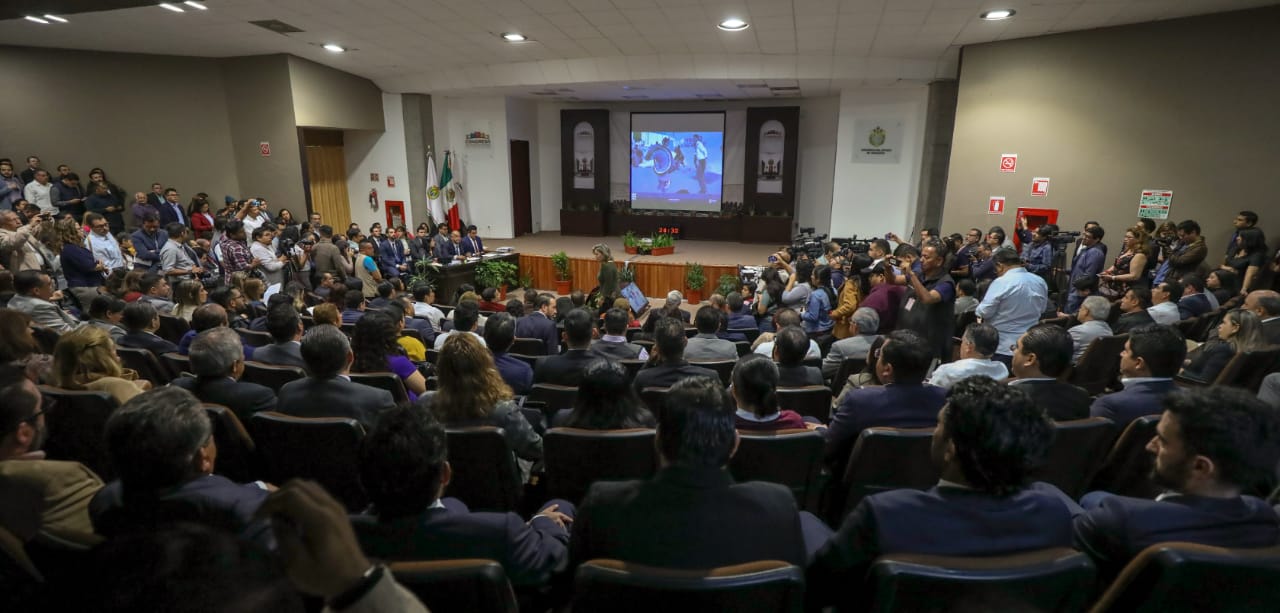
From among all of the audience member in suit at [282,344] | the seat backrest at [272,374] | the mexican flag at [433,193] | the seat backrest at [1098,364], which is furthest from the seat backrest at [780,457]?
the mexican flag at [433,193]

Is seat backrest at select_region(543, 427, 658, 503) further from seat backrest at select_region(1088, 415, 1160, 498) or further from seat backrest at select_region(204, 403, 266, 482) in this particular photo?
seat backrest at select_region(1088, 415, 1160, 498)

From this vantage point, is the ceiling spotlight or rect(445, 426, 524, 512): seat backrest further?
the ceiling spotlight

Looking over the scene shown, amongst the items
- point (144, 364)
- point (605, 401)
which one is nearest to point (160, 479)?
point (605, 401)

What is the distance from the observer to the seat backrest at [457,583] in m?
1.22

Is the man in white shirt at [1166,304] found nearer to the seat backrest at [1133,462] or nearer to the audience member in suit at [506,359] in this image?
the seat backrest at [1133,462]

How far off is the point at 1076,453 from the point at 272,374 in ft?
11.8

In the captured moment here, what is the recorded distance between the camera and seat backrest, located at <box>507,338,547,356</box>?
14.1 ft

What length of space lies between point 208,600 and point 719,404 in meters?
1.19

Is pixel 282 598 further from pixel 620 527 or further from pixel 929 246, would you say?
pixel 929 246

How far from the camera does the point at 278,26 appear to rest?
25.5ft

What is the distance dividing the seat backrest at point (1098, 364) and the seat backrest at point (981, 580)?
312 centimetres

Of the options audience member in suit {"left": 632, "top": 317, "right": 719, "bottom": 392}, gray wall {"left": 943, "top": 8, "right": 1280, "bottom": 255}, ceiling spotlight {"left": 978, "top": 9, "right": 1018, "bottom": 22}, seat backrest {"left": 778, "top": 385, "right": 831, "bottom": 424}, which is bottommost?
seat backrest {"left": 778, "top": 385, "right": 831, "bottom": 424}

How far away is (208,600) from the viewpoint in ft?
2.02

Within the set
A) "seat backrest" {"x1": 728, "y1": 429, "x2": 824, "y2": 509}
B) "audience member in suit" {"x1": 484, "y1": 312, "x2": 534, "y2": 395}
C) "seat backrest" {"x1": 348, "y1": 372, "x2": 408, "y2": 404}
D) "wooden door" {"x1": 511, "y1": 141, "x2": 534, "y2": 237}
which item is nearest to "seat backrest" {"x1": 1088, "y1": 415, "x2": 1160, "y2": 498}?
"seat backrest" {"x1": 728, "y1": 429, "x2": 824, "y2": 509}
